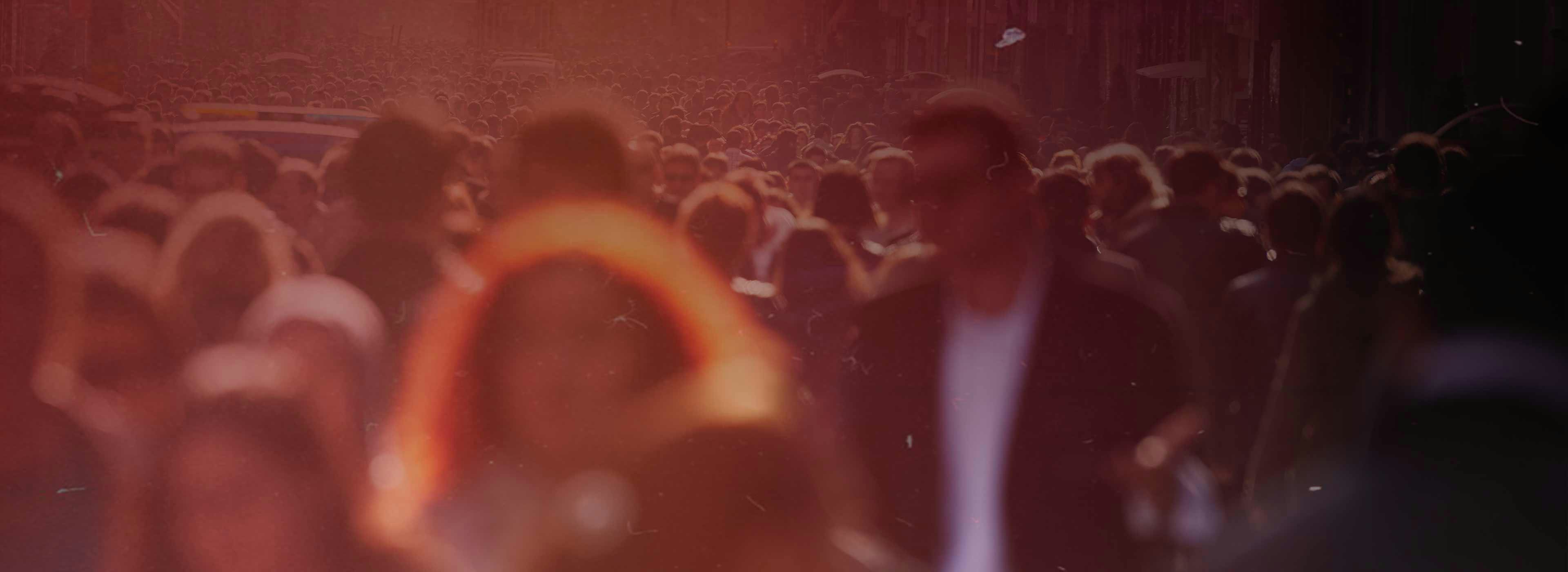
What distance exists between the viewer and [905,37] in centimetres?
4900

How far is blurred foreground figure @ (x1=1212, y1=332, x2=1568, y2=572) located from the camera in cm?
498

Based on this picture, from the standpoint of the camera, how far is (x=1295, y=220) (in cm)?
569

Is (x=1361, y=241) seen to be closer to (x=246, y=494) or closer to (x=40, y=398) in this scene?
(x=246, y=494)

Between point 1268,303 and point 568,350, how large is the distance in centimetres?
305

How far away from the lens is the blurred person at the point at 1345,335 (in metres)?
5.09

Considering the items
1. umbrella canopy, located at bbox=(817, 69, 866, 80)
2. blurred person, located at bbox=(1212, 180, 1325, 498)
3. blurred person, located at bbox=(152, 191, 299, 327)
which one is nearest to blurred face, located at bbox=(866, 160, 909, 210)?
blurred person, located at bbox=(1212, 180, 1325, 498)

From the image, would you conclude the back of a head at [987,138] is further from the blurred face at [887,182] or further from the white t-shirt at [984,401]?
the blurred face at [887,182]

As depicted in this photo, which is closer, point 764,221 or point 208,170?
point 208,170

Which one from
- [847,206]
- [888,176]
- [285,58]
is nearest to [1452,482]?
[847,206]

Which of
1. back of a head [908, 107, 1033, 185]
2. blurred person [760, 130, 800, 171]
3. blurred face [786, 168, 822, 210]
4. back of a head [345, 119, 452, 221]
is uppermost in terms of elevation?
back of a head [908, 107, 1033, 185]

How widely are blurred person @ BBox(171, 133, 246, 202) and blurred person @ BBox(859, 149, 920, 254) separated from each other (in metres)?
2.47

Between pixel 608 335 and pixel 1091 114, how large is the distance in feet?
90.7

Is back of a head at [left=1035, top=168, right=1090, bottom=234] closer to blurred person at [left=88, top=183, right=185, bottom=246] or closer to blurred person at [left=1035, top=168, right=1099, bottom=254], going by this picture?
blurred person at [left=1035, top=168, right=1099, bottom=254]

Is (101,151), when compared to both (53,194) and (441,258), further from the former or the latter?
(441,258)
